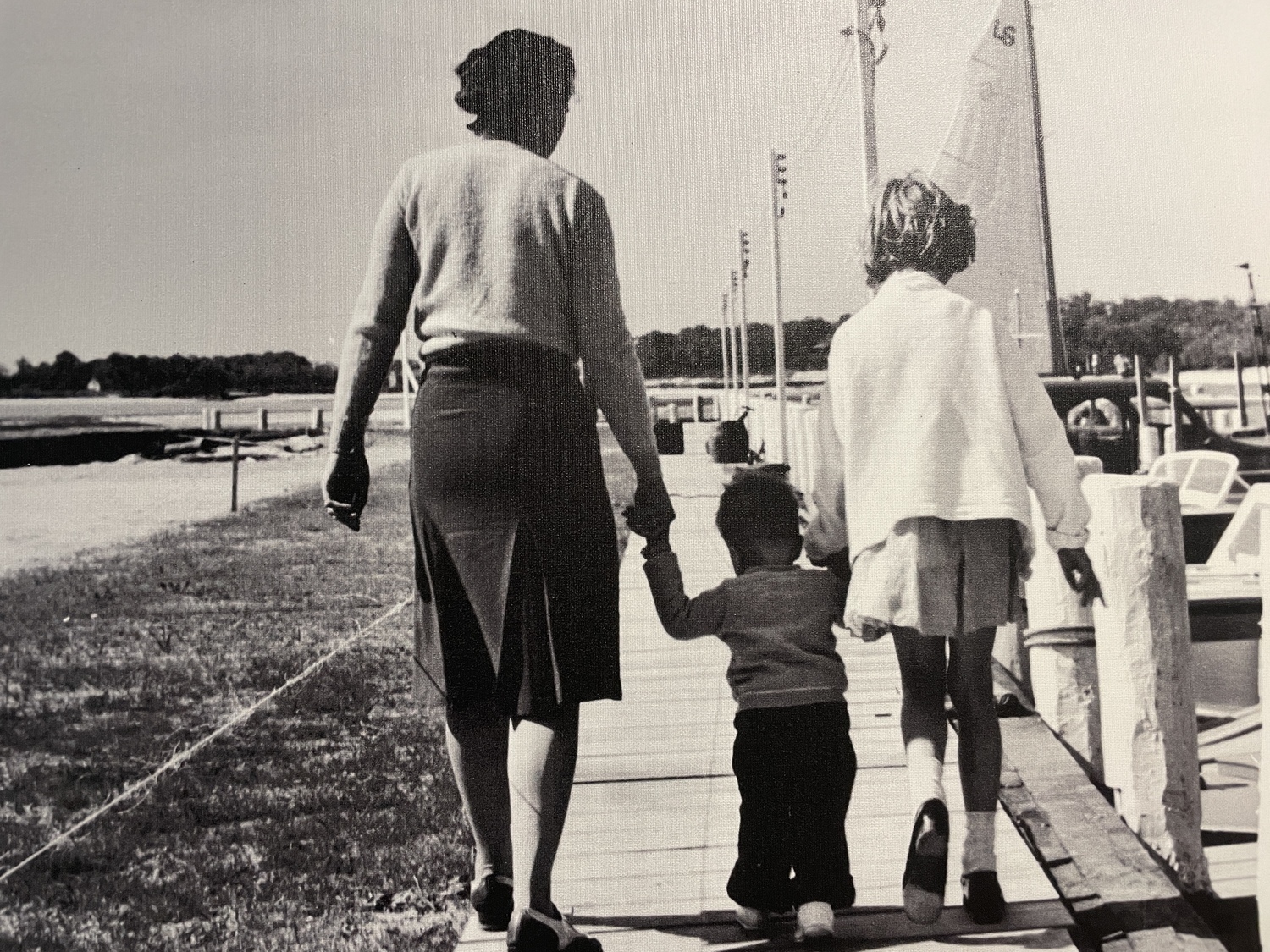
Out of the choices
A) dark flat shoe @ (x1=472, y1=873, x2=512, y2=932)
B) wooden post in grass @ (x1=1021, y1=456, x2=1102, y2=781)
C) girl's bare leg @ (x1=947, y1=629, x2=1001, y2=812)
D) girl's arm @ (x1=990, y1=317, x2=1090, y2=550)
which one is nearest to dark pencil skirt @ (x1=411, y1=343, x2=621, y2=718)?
dark flat shoe @ (x1=472, y1=873, x2=512, y2=932)

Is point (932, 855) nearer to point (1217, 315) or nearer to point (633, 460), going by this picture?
point (633, 460)

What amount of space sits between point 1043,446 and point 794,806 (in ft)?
2.59

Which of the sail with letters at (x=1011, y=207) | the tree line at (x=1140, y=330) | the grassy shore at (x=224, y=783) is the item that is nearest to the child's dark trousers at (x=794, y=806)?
the grassy shore at (x=224, y=783)

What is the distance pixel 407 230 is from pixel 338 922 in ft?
6.08

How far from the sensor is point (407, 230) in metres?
2.43

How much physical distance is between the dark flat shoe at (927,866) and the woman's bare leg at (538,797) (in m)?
0.63

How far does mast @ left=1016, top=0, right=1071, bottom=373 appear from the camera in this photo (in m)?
8.24

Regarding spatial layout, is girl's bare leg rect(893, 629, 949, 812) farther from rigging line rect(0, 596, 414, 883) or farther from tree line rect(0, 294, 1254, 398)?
rigging line rect(0, 596, 414, 883)

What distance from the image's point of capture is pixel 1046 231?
28.5ft

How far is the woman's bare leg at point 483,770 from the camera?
253cm

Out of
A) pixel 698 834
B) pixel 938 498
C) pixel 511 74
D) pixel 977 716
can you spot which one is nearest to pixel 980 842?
pixel 977 716

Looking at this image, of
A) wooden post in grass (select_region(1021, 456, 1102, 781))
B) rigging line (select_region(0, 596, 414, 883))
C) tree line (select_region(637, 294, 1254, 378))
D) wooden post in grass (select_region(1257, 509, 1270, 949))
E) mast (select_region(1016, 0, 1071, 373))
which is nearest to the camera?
wooden post in grass (select_region(1257, 509, 1270, 949))

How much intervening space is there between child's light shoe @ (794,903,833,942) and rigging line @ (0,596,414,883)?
49.1 inches

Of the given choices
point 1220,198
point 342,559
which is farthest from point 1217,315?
point 1220,198
